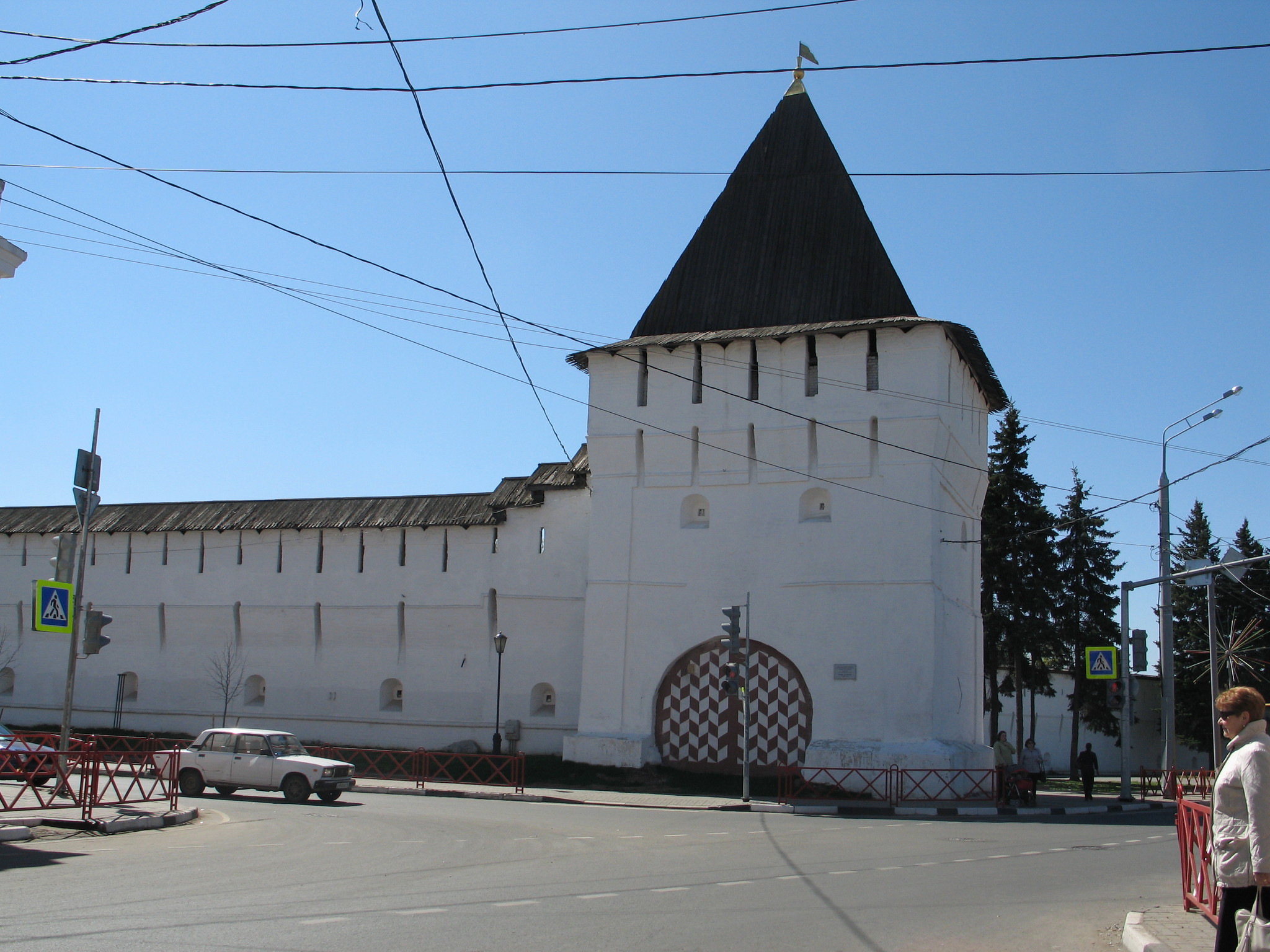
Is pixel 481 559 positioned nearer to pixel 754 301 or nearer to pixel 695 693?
pixel 695 693

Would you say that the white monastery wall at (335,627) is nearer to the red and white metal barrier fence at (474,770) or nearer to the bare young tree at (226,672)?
the bare young tree at (226,672)

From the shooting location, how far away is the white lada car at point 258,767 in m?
19.9

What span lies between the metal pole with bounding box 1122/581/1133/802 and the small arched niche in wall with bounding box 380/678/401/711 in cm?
1848

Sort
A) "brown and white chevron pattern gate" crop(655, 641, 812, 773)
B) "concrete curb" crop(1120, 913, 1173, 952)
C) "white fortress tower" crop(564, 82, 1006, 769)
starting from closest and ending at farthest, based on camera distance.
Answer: "concrete curb" crop(1120, 913, 1173, 952) < "white fortress tower" crop(564, 82, 1006, 769) < "brown and white chevron pattern gate" crop(655, 641, 812, 773)

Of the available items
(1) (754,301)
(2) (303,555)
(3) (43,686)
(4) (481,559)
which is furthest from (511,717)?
(3) (43,686)

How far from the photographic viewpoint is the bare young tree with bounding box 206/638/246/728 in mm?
33062

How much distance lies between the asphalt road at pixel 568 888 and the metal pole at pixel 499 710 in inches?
463

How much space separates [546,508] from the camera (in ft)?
101

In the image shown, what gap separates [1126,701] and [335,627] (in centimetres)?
2071

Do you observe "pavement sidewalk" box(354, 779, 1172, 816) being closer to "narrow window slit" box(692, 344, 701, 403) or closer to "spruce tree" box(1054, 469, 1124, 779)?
"narrow window slit" box(692, 344, 701, 403)

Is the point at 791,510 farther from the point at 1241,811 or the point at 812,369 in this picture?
the point at 1241,811

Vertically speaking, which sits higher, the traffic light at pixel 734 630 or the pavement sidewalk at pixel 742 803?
the traffic light at pixel 734 630

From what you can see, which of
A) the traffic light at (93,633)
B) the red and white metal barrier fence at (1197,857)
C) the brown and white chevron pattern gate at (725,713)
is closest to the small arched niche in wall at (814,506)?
the brown and white chevron pattern gate at (725,713)

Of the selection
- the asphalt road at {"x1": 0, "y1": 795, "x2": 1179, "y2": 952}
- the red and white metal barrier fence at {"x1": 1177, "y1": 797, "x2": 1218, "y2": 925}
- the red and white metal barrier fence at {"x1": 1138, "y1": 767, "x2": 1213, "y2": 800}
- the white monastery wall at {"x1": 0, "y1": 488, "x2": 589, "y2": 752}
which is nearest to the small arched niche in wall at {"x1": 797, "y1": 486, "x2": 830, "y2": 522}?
the white monastery wall at {"x1": 0, "y1": 488, "x2": 589, "y2": 752}
